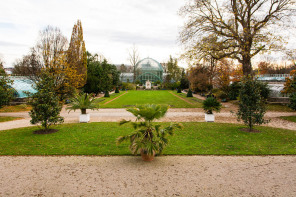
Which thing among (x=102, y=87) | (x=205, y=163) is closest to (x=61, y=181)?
(x=205, y=163)

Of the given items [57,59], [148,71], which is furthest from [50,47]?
[148,71]

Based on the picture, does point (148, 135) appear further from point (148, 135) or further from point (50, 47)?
point (50, 47)

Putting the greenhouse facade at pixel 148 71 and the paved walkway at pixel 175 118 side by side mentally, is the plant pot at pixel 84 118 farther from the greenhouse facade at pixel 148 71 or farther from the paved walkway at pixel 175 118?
the greenhouse facade at pixel 148 71

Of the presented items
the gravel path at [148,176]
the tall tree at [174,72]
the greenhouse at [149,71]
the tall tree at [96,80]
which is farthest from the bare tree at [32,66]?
the greenhouse at [149,71]

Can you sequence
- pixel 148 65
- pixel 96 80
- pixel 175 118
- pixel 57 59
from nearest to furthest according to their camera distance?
pixel 175 118, pixel 57 59, pixel 96 80, pixel 148 65

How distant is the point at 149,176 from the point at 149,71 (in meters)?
67.1

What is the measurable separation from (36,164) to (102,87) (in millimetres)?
28032

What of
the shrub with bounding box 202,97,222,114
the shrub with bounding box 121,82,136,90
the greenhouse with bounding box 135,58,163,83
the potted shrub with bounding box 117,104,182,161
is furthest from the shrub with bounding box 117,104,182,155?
the greenhouse with bounding box 135,58,163,83

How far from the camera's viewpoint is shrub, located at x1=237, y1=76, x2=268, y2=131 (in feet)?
31.4

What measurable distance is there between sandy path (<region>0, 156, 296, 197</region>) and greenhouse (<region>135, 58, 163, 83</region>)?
208ft

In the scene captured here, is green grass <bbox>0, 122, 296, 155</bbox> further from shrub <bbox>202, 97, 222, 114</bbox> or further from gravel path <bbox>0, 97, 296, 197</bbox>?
shrub <bbox>202, 97, 222, 114</bbox>

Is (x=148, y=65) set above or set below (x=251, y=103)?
above

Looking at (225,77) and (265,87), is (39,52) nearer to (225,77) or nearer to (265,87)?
(225,77)

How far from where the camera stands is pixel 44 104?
31.3 feet
